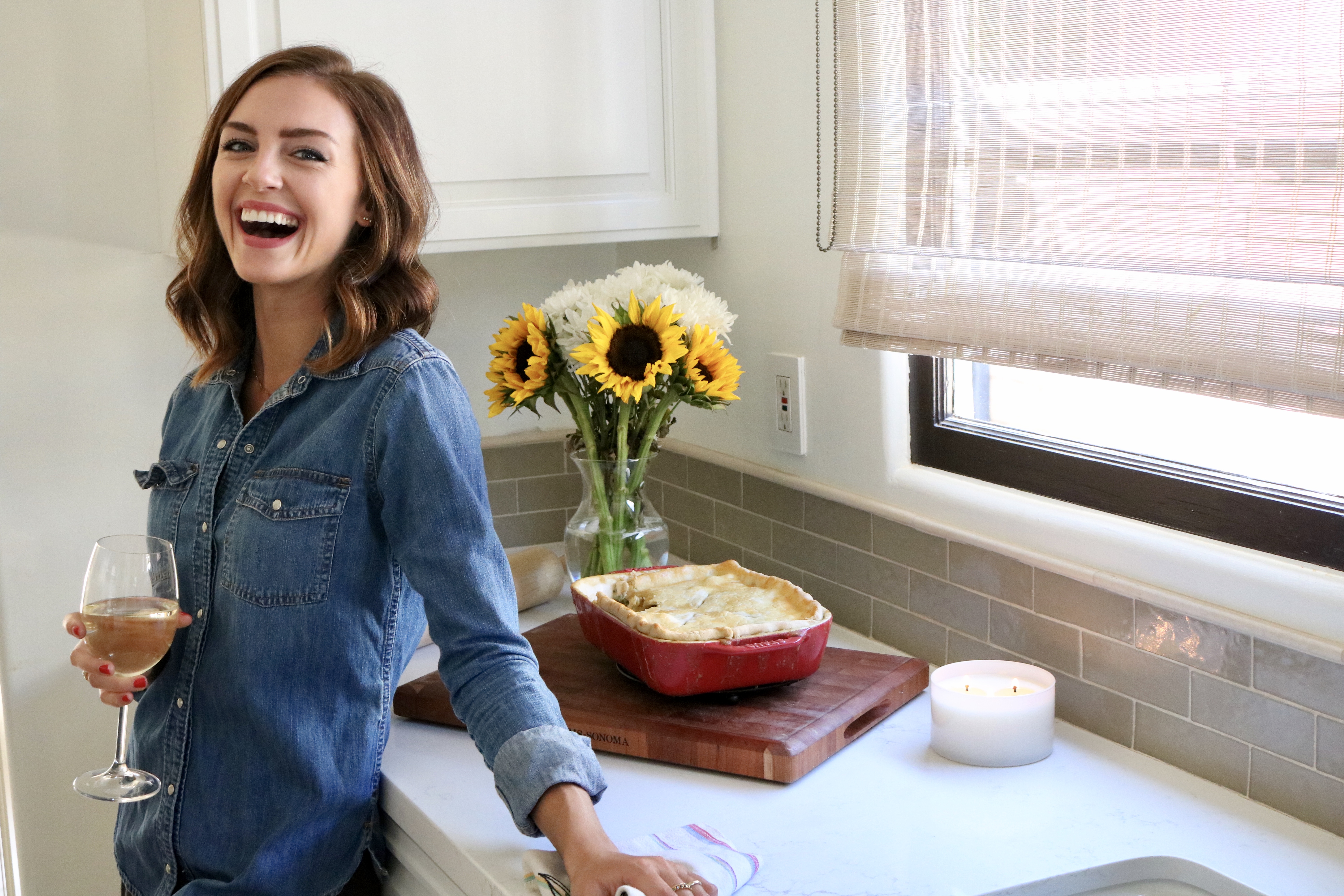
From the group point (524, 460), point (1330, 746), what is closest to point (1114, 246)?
→ point (1330, 746)

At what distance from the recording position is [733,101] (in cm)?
186

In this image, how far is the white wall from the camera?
4.22ft

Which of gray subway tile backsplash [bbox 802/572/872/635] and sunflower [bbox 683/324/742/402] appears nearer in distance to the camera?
sunflower [bbox 683/324/742/402]

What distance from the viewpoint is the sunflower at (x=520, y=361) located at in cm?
163

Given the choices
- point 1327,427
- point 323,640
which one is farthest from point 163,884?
point 1327,427

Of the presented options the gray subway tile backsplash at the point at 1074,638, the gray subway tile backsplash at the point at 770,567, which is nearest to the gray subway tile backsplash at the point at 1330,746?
the gray subway tile backsplash at the point at 1074,638

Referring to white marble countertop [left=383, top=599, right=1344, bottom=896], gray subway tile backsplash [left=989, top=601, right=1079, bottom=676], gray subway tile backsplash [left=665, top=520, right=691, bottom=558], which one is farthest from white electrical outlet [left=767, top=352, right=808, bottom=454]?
white marble countertop [left=383, top=599, right=1344, bottom=896]

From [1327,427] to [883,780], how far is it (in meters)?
0.57

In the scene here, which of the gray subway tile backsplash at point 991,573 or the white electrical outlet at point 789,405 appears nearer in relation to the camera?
the gray subway tile backsplash at point 991,573

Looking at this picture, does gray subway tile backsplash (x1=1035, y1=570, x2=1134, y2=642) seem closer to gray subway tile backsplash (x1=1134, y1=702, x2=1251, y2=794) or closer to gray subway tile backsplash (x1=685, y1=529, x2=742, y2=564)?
gray subway tile backsplash (x1=1134, y1=702, x2=1251, y2=794)

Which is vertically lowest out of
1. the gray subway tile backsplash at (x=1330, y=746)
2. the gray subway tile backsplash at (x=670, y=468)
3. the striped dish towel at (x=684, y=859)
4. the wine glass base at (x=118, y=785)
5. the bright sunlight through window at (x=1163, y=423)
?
the striped dish towel at (x=684, y=859)

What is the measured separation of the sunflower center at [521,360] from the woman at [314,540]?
38 centimetres

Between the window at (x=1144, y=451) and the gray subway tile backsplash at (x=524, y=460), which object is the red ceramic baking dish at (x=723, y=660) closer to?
the window at (x=1144, y=451)

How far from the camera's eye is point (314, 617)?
3.85 feet
